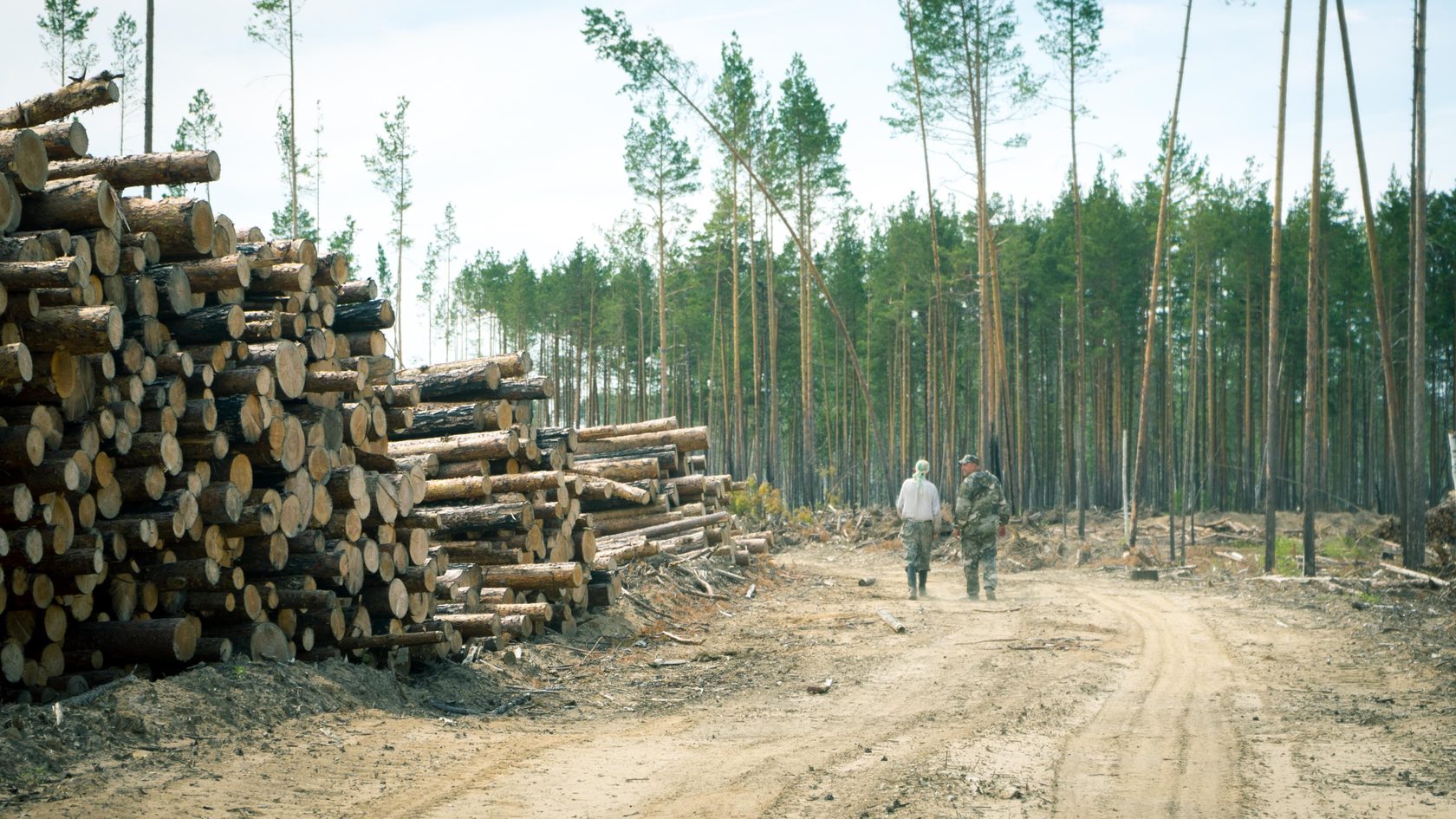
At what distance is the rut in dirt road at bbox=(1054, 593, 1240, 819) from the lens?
5.09 metres

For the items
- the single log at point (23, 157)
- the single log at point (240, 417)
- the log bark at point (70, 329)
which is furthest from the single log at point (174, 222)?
the log bark at point (70, 329)

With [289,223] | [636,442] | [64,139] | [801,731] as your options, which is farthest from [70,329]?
[289,223]

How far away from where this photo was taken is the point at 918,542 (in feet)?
50.3

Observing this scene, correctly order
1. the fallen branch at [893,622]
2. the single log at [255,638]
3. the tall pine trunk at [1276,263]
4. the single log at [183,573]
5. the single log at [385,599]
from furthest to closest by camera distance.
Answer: the tall pine trunk at [1276,263] < the fallen branch at [893,622] < the single log at [385,599] < the single log at [255,638] < the single log at [183,573]

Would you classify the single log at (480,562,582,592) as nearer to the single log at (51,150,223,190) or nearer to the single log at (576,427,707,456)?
the single log at (51,150,223,190)

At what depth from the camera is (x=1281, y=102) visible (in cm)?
1884

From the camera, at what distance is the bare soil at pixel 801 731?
16.7 ft

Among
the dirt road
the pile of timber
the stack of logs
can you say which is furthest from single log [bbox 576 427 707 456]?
the stack of logs

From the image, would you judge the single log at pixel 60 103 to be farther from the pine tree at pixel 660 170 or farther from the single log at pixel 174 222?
the pine tree at pixel 660 170

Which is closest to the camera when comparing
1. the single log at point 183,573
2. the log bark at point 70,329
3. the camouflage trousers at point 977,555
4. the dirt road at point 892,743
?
the dirt road at point 892,743

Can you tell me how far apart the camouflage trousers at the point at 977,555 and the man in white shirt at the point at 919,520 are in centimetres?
51

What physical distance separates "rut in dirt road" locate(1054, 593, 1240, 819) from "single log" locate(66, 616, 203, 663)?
5.33 meters

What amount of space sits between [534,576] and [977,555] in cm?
714

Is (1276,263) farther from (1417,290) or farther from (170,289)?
(170,289)
